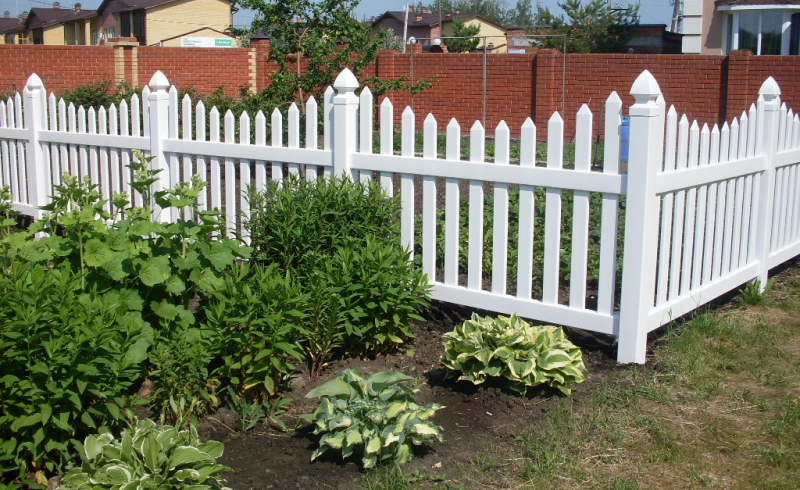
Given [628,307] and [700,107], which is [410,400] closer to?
[628,307]

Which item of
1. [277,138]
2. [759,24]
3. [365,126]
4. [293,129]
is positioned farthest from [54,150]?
[759,24]

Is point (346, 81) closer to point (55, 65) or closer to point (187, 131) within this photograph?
point (187, 131)

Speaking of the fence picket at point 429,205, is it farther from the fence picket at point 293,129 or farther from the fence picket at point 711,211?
the fence picket at point 711,211

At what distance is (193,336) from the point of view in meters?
3.46

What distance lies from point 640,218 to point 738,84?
15.1m

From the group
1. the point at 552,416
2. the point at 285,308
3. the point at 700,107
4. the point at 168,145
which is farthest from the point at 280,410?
the point at 700,107

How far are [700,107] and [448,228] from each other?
602 inches

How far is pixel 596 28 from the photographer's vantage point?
1116 inches

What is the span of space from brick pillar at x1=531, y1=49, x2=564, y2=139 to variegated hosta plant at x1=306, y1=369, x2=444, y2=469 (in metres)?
16.8

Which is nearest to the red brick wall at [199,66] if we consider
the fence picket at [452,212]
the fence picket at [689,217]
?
the fence picket at [452,212]

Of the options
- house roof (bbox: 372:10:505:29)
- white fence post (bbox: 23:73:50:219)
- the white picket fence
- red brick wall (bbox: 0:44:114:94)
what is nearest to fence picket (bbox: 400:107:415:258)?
the white picket fence

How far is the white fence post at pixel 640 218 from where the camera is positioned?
13.0ft

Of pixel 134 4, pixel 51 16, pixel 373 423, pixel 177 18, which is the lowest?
pixel 373 423

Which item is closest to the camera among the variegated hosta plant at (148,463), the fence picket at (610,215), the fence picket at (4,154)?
the variegated hosta plant at (148,463)
